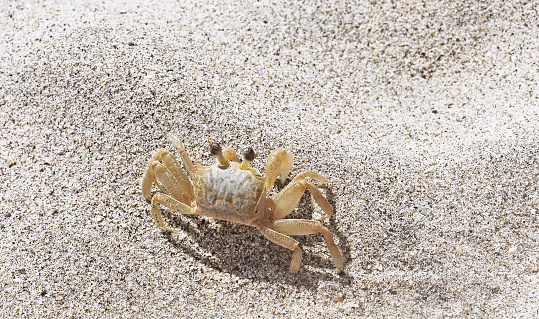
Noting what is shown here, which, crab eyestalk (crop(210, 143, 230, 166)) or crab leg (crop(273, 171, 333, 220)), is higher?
crab eyestalk (crop(210, 143, 230, 166))

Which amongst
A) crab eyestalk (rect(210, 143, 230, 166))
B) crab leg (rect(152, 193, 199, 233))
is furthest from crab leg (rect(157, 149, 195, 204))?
crab eyestalk (rect(210, 143, 230, 166))

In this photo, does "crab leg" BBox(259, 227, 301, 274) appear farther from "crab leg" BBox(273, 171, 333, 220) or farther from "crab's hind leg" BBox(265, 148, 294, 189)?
"crab's hind leg" BBox(265, 148, 294, 189)

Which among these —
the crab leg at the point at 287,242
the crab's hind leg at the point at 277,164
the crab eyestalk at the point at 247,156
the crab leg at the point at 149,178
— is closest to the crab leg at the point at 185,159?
the crab leg at the point at 149,178

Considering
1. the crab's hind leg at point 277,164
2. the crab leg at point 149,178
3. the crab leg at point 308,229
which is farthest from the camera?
the crab leg at point 149,178

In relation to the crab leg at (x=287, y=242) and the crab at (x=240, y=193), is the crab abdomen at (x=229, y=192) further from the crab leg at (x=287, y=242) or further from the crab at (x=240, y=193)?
the crab leg at (x=287, y=242)

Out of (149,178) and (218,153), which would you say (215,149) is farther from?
(149,178)

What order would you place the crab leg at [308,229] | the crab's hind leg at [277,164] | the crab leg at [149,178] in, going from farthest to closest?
1. the crab leg at [149,178]
2. the crab's hind leg at [277,164]
3. the crab leg at [308,229]

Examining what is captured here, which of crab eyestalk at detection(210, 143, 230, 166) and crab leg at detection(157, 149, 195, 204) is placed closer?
crab eyestalk at detection(210, 143, 230, 166)
